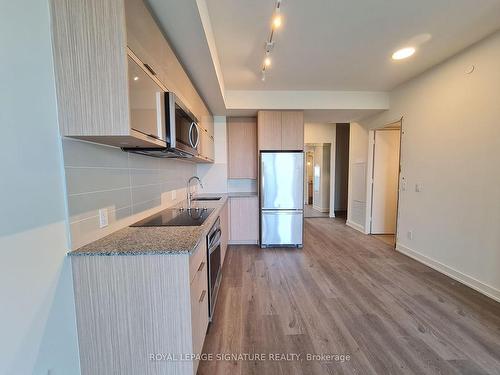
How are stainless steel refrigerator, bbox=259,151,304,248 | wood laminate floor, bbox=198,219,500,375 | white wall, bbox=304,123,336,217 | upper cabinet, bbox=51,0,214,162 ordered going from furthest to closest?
white wall, bbox=304,123,336,217, stainless steel refrigerator, bbox=259,151,304,248, wood laminate floor, bbox=198,219,500,375, upper cabinet, bbox=51,0,214,162

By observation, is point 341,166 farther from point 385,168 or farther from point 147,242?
point 147,242

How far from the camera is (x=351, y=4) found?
177 cm

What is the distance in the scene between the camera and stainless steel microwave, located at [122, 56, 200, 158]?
1.12 m

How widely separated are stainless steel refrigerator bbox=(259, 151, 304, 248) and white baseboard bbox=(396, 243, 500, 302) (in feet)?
5.41

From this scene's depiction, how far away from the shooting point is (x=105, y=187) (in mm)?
1379

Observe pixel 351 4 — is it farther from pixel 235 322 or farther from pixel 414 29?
pixel 235 322

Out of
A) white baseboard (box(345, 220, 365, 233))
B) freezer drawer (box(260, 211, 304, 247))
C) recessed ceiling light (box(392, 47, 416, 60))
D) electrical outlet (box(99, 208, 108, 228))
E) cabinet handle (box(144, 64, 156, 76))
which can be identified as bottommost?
white baseboard (box(345, 220, 365, 233))

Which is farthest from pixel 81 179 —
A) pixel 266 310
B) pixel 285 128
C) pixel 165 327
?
pixel 285 128

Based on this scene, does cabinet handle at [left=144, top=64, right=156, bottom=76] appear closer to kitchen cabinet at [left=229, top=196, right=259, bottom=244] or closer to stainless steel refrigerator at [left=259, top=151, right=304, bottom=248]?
stainless steel refrigerator at [left=259, top=151, right=304, bottom=248]

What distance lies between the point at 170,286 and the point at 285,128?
313cm

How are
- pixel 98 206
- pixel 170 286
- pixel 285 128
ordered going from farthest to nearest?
pixel 285 128 < pixel 98 206 < pixel 170 286

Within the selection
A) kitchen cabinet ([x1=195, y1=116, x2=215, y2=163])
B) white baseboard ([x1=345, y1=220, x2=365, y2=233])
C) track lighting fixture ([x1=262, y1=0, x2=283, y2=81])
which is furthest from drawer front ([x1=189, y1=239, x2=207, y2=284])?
white baseboard ([x1=345, y1=220, x2=365, y2=233])

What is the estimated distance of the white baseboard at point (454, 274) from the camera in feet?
7.30

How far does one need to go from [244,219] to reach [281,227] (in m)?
0.66
